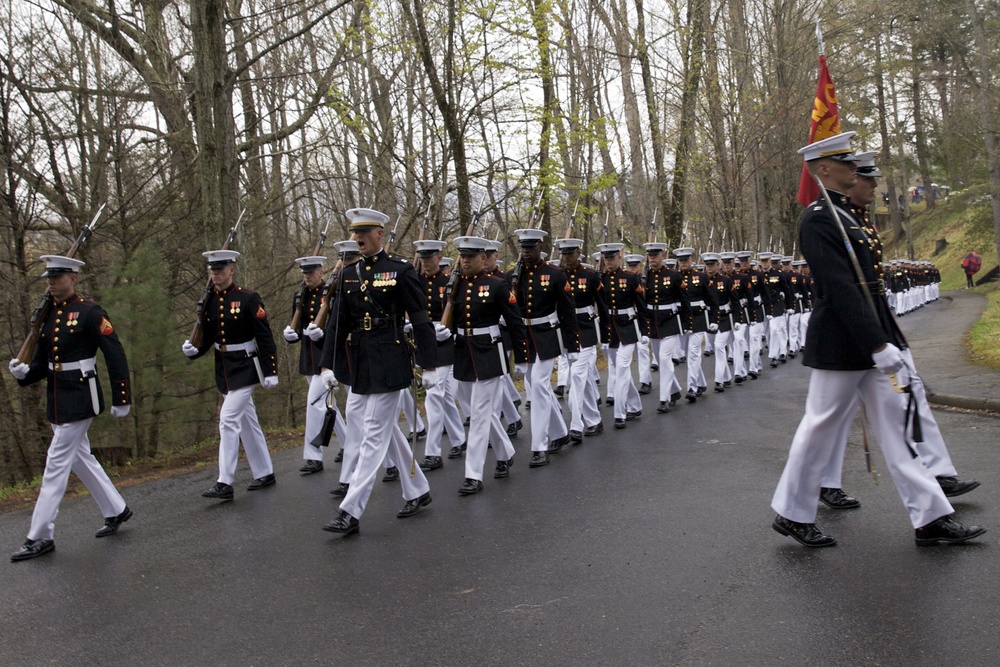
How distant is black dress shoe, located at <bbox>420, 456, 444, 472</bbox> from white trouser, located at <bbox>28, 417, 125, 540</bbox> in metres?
2.93

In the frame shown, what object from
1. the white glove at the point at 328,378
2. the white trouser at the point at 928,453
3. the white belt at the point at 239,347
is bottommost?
the white trouser at the point at 928,453

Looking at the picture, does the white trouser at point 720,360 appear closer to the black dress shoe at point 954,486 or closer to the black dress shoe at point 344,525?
the black dress shoe at point 954,486

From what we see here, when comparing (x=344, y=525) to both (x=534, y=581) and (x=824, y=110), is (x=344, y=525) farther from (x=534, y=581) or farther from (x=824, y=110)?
(x=824, y=110)

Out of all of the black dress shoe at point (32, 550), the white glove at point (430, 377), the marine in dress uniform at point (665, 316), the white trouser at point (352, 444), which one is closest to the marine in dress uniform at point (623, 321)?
the marine in dress uniform at point (665, 316)

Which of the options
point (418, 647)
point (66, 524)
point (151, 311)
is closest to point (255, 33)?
point (151, 311)

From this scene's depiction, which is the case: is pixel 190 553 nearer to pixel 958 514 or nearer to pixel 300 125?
pixel 958 514

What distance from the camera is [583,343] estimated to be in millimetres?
10852

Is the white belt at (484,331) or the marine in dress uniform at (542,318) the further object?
the marine in dress uniform at (542,318)

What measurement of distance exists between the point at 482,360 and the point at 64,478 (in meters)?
3.55

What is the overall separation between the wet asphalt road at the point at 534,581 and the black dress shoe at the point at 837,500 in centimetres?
12

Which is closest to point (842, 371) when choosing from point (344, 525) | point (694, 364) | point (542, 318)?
point (344, 525)

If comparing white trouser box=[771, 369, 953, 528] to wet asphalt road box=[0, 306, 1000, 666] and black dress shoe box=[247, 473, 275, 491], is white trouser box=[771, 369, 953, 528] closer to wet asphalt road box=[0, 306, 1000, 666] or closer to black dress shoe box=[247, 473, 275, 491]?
wet asphalt road box=[0, 306, 1000, 666]

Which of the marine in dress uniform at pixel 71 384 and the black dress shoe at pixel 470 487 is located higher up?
the marine in dress uniform at pixel 71 384

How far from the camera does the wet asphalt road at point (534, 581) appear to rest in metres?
4.06
